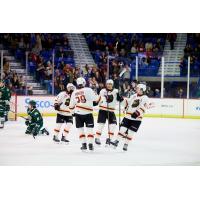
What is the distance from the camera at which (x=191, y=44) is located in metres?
7.76

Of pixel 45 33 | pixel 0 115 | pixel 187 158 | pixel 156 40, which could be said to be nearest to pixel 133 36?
pixel 156 40

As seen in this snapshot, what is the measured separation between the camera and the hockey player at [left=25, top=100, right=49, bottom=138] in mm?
7613

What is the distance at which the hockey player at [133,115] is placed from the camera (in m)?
7.41

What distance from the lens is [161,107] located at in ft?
29.2

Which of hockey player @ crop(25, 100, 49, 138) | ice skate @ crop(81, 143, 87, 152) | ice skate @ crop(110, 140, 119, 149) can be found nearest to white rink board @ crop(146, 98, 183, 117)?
ice skate @ crop(110, 140, 119, 149)

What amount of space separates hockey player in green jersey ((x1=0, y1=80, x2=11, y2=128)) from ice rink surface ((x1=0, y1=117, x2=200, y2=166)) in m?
0.38

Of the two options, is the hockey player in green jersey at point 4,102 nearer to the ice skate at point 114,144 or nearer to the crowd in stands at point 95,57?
the crowd in stands at point 95,57

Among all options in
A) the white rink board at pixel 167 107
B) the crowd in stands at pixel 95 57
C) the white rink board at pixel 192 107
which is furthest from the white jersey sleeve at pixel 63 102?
the white rink board at pixel 192 107

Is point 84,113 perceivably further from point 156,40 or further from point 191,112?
point 191,112

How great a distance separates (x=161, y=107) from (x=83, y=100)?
1.94 metres

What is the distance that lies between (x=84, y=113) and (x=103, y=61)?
880mm

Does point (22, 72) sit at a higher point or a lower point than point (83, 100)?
higher

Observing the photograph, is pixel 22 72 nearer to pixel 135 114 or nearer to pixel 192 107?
pixel 135 114

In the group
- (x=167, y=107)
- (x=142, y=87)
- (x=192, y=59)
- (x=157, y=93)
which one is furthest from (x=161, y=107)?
(x=142, y=87)
